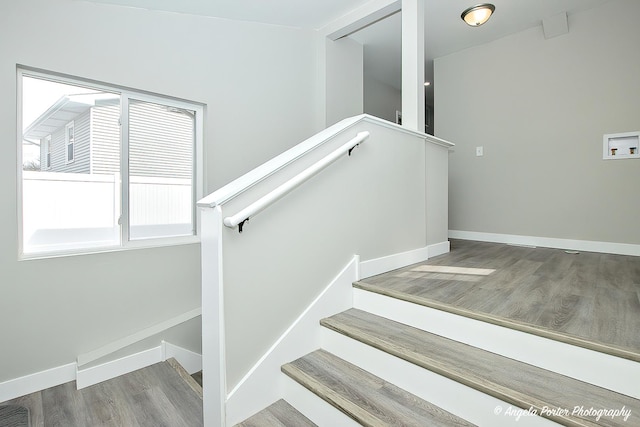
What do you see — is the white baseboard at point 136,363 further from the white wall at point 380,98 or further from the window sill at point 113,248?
the white wall at point 380,98

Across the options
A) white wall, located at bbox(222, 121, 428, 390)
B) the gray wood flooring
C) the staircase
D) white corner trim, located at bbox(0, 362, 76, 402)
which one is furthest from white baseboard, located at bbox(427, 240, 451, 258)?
white corner trim, located at bbox(0, 362, 76, 402)

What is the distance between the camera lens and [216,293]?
1.32 meters

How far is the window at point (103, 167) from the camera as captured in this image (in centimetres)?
209

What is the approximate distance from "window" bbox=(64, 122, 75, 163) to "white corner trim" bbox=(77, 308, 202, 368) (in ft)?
4.50

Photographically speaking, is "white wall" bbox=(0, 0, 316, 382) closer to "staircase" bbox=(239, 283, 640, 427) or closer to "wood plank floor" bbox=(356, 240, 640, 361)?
"staircase" bbox=(239, 283, 640, 427)

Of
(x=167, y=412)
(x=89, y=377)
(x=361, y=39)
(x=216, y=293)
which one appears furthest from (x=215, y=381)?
(x=361, y=39)

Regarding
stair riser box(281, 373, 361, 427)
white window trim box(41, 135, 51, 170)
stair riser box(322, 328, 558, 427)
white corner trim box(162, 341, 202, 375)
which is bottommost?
white corner trim box(162, 341, 202, 375)

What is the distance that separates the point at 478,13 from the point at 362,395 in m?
3.64

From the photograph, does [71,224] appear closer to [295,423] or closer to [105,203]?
[105,203]

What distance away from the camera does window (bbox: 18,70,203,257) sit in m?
2.09

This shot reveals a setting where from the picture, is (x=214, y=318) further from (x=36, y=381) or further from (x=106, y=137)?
(x=106, y=137)

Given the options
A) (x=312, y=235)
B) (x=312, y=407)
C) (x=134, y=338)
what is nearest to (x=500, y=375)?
(x=312, y=407)

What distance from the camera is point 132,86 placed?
2352 mm

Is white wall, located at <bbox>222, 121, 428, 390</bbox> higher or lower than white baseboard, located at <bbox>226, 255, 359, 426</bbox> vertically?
higher
